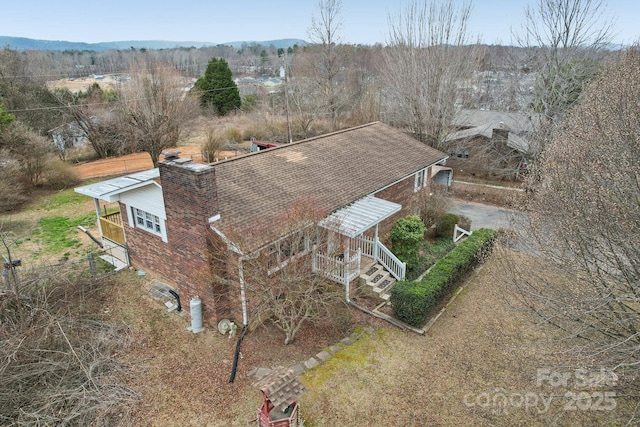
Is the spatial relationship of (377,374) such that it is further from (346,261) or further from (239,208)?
(239,208)

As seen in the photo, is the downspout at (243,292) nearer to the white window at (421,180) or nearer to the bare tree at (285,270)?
the bare tree at (285,270)

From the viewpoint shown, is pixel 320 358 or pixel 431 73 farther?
pixel 431 73

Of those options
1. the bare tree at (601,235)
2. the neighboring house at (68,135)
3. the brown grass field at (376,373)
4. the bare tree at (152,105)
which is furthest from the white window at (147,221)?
the neighboring house at (68,135)

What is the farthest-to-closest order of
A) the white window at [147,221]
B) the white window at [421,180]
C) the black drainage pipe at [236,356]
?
the white window at [421,180] < the white window at [147,221] < the black drainage pipe at [236,356]

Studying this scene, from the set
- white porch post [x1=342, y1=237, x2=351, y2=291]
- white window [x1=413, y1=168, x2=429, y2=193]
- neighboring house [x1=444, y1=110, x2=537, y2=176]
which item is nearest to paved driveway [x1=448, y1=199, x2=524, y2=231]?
white window [x1=413, y1=168, x2=429, y2=193]

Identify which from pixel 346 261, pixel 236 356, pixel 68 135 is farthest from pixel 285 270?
pixel 68 135

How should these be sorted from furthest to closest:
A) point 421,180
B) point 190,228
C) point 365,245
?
point 421,180
point 365,245
point 190,228

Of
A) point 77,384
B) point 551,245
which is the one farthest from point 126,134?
point 551,245
